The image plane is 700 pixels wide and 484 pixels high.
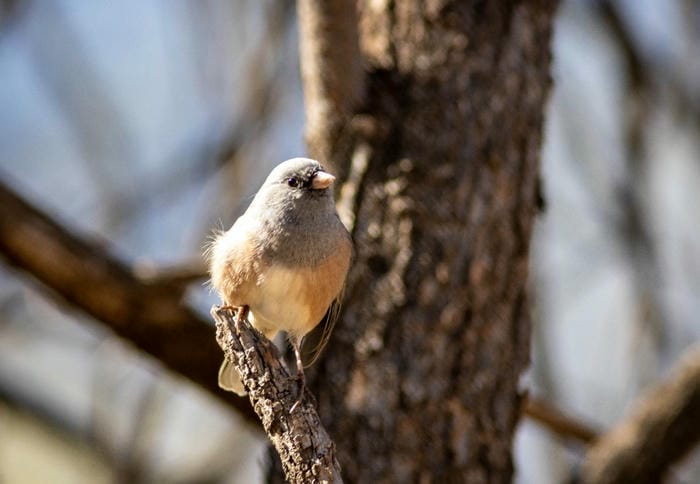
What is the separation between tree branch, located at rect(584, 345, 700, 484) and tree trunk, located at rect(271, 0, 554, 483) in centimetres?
71

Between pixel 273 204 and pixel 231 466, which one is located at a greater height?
pixel 273 204

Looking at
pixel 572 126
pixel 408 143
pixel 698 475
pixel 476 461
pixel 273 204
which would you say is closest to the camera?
pixel 273 204

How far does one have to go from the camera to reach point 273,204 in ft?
6.91

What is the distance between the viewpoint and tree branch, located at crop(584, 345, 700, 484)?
9.92ft

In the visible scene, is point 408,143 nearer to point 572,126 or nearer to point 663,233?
point 572,126

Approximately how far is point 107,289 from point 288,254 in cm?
110

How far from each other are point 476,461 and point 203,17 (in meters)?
3.55

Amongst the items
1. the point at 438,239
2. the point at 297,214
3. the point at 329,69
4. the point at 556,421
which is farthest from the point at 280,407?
the point at 556,421

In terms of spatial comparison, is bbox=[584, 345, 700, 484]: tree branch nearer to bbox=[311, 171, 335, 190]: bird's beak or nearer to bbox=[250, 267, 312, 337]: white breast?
bbox=[250, 267, 312, 337]: white breast

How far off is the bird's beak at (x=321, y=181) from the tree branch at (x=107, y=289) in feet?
3.39

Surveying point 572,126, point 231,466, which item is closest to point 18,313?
point 231,466

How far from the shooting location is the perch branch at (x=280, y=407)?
1.57 meters

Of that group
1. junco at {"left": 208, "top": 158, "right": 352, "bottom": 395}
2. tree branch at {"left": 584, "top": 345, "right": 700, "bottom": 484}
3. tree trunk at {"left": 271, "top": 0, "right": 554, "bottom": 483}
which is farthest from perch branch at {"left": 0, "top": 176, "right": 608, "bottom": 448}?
tree branch at {"left": 584, "top": 345, "right": 700, "bottom": 484}

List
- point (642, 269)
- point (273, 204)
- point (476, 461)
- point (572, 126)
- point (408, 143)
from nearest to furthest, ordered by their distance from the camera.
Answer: point (273, 204) → point (476, 461) → point (408, 143) → point (642, 269) → point (572, 126)
